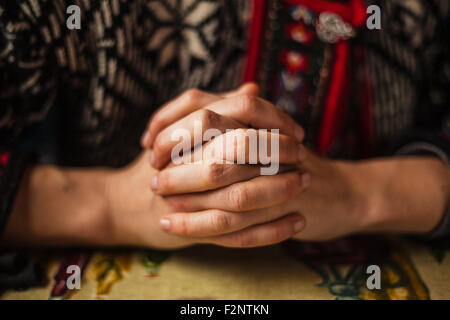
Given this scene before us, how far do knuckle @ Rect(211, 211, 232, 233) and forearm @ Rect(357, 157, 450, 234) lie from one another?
0.62 feet

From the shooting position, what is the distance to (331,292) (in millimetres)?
437

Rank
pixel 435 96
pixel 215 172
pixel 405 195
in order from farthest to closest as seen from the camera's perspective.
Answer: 1. pixel 435 96
2. pixel 405 195
3. pixel 215 172

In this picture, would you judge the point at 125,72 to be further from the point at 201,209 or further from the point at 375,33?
the point at 375,33

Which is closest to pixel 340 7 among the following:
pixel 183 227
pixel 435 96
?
pixel 435 96

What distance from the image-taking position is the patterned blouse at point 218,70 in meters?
0.49

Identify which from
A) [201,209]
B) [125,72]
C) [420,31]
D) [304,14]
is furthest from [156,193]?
[420,31]

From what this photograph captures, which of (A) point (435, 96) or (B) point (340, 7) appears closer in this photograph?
(B) point (340, 7)

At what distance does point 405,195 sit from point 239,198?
236 millimetres

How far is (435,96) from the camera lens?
632mm

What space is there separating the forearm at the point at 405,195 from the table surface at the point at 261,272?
35 mm

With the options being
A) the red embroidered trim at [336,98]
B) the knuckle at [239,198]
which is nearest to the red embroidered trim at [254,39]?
the red embroidered trim at [336,98]

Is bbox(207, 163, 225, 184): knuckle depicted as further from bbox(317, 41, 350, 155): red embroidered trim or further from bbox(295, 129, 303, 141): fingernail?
bbox(317, 41, 350, 155): red embroidered trim

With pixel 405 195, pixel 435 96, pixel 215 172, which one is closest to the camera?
pixel 215 172

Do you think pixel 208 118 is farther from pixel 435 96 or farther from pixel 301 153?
pixel 435 96
